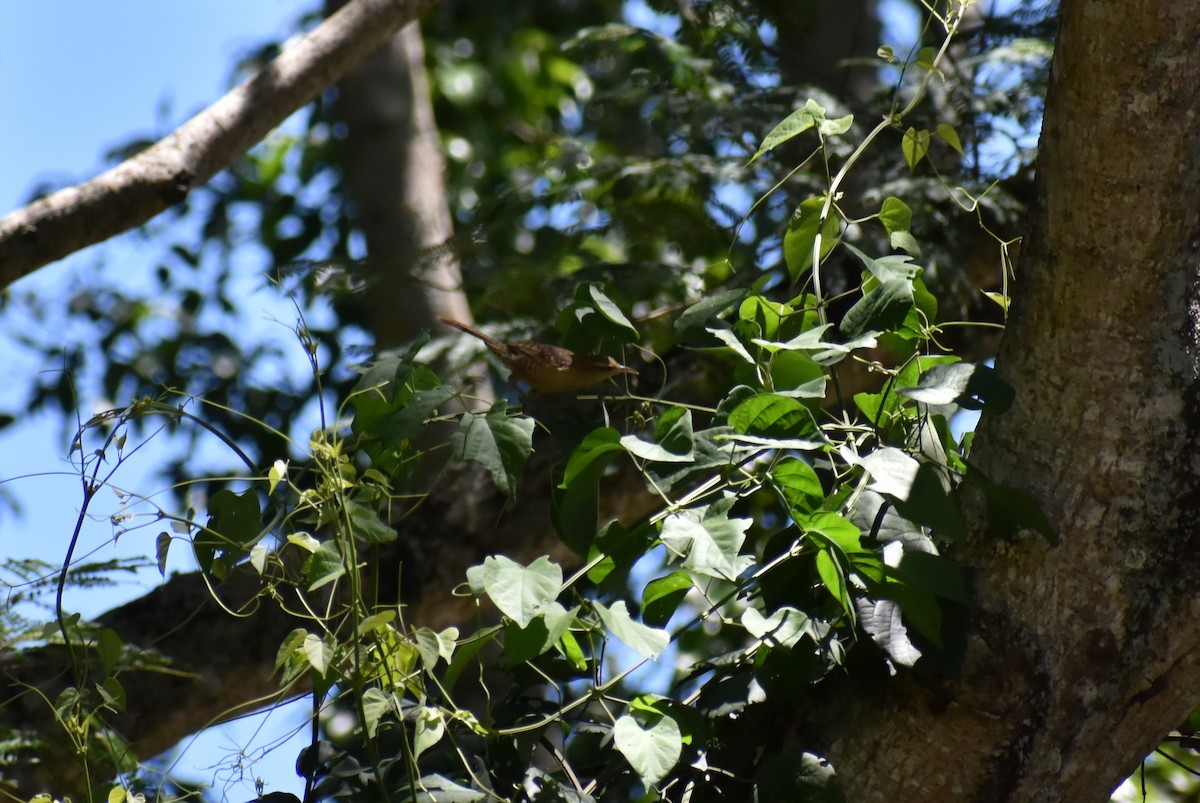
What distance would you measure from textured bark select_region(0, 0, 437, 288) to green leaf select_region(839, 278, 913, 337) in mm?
1132

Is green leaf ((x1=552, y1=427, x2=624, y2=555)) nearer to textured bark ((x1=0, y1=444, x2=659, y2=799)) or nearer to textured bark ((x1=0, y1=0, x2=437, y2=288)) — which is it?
textured bark ((x1=0, y1=444, x2=659, y2=799))

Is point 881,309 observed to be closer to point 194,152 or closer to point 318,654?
point 318,654

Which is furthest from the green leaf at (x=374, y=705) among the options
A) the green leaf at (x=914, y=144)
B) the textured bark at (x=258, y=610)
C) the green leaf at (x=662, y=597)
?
the textured bark at (x=258, y=610)

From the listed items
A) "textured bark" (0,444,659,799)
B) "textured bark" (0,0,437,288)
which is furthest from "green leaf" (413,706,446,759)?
"textured bark" (0,0,437,288)

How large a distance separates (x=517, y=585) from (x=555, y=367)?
0.34m

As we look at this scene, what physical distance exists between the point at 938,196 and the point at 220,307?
8.31ft

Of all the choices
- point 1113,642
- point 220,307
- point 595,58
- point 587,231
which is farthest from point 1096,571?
point 220,307

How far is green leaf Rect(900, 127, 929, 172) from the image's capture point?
1.23 m

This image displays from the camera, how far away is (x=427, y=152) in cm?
327

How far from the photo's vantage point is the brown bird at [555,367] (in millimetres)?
1232

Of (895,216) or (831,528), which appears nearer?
(831,528)

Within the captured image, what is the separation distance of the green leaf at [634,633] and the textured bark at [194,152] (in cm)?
112

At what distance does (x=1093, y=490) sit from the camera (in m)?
1.08

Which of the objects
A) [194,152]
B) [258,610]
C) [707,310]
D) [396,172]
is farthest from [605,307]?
[396,172]
